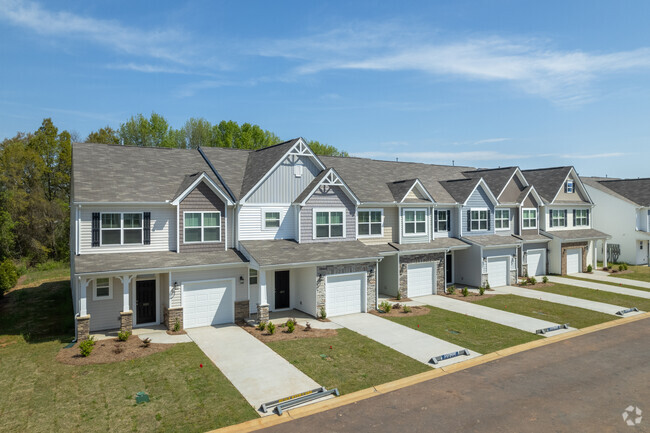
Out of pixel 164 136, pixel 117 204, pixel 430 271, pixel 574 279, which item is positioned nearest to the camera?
pixel 117 204

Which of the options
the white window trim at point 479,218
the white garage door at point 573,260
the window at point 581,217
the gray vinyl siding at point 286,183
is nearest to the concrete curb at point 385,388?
the gray vinyl siding at point 286,183

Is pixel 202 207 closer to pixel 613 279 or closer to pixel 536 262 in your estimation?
pixel 536 262

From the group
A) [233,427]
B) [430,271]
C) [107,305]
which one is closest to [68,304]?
[107,305]

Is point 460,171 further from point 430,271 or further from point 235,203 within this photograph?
point 235,203

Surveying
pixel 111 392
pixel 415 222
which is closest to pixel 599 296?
pixel 415 222

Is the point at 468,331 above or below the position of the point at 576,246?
below
